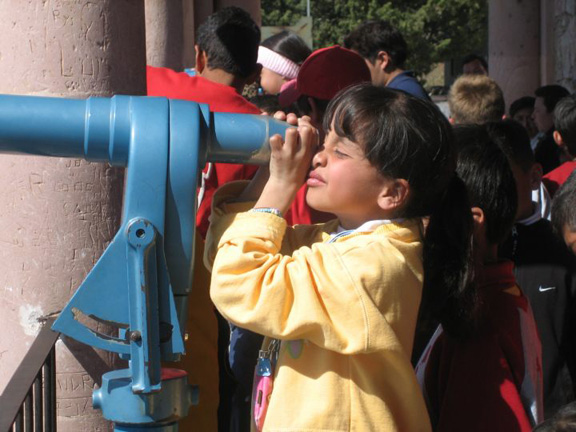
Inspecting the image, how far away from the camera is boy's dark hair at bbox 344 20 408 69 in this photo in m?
5.20

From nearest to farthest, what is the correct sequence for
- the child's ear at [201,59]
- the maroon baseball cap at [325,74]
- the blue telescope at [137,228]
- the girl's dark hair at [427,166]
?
the blue telescope at [137,228], the girl's dark hair at [427,166], the maroon baseball cap at [325,74], the child's ear at [201,59]

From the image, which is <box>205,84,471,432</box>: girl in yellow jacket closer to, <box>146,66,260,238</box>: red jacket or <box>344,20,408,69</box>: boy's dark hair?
<box>146,66,260,238</box>: red jacket

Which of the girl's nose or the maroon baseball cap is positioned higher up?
the maroon baseball cap

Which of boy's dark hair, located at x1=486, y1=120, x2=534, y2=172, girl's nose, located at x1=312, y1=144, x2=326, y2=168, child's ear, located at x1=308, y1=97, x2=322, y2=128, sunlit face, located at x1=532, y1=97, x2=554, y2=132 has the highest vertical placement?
sunlit face, located at x1=532, y1=97, x2=554, y2=132

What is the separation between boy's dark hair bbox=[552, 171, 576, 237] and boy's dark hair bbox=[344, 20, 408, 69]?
275 cm

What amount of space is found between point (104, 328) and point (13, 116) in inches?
37.9

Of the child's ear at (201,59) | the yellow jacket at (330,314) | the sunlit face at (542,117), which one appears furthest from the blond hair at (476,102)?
the yellow jacket at (330,314)

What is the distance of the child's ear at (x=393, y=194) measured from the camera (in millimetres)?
1925

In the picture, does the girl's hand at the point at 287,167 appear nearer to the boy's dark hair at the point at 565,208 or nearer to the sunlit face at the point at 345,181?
the sunlit face at the point at 345,181

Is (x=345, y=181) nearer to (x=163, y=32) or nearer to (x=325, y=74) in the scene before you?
(x=325, y=74)

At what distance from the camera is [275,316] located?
5.66ft

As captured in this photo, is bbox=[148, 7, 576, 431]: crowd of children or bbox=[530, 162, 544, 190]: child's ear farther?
bbox=[530, 162, 544, 190]: child's ear

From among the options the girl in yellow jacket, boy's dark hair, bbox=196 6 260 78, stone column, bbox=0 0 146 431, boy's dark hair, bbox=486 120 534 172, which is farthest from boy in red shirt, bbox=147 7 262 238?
the girl in yellow jacket

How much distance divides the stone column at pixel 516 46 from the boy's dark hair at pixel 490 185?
23.8ft
